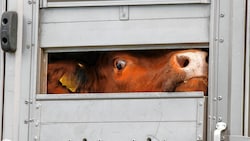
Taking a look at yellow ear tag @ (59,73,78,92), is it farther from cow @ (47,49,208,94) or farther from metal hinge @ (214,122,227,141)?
metal hinge @ (214,122,227,141)

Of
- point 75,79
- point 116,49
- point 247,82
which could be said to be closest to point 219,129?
point 247,82

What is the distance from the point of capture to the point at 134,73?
2818mm

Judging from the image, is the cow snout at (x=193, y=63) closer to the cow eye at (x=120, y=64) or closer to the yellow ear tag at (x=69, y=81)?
the cow eye at (x=120, y=64)

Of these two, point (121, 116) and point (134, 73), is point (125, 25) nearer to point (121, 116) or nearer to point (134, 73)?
point (134, 73)

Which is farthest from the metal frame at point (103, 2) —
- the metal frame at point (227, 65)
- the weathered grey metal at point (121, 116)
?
the weathered grey metal at point (121, 116)

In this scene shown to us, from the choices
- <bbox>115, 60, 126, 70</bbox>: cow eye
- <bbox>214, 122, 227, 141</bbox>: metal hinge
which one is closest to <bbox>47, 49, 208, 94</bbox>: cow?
<bbox>115, 60, 126, 70</bbox>: cow eye

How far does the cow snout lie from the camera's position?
2.73 metres

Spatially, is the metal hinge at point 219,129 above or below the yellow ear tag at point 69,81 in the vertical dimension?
below

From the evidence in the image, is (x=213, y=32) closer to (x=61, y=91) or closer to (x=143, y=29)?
(x=143, y=29)

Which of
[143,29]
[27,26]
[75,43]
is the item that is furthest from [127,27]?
[27,26]

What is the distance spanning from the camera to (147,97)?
2705 mm

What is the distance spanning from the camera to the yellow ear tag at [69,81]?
2.88m

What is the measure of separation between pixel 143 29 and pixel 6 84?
67 centimetres

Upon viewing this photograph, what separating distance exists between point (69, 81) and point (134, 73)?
1.01 feet
